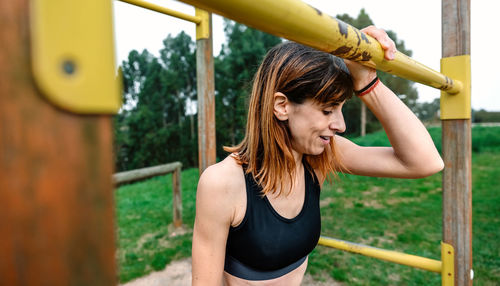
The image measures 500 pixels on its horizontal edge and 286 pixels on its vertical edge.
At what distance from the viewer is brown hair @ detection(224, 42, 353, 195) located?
98cm

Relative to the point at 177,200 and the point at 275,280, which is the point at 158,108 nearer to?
the point at 177,200

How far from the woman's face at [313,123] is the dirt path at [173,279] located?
85.4 inches

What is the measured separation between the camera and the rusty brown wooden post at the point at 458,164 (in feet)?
4.29

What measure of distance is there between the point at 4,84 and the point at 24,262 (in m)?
0.11

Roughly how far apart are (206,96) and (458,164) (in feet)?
5.18

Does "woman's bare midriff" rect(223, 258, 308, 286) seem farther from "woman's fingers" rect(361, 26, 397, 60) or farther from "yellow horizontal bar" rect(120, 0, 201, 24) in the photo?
"yellow horizontal bar" rect(120, 0, 201, 24)

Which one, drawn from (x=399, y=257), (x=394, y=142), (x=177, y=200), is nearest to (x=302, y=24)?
(x=394, y=142)

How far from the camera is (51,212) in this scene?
0.21m

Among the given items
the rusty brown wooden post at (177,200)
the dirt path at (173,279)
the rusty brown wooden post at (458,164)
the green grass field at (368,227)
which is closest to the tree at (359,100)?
the green grass field at (368,227)

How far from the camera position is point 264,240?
Answer: 1023 mm

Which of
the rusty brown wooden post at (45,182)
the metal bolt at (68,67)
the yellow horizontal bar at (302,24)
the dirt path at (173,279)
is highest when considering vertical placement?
the yellow horizontal bar at (302,24)

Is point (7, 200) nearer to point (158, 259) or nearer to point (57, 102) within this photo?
point (57, 102)

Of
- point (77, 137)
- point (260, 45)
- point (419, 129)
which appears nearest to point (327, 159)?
point (419, 129)

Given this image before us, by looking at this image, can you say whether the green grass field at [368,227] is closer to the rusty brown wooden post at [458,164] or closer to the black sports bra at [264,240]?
the rusty brown wooden post at [458,164]
